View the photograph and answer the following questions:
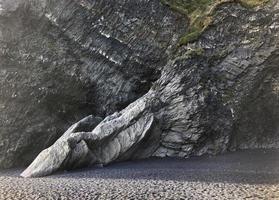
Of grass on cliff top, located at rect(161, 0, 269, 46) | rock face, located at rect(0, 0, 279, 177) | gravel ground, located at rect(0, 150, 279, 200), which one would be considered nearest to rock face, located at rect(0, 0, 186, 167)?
rock face, located at rect(0, 0, 279, 177)

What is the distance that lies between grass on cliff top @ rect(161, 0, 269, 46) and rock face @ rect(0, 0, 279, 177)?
2.04 ft

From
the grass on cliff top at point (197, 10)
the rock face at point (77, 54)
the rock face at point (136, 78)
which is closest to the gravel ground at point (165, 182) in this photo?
the rock face at point (136, 78)

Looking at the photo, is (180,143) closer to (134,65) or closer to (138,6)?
(134,65)

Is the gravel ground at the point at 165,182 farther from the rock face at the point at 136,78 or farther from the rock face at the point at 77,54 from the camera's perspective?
the rock face at the point at 77,54

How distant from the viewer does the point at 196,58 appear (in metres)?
34.7

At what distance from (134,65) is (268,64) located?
12.7 metres

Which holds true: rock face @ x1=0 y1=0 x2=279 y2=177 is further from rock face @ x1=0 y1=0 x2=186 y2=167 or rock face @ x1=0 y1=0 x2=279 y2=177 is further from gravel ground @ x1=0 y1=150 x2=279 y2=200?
gravel ground @ x1=0 y1=150 x2=279 y2=200

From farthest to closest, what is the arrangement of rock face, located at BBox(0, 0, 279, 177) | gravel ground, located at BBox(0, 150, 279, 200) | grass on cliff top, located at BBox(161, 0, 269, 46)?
grass on cliff top, located at BBox(161, 0, 269, 46)
rock face, located at BBox(0, 0, 279, 177)
gravel ground, located at BBox(0, 150, 279, 200)

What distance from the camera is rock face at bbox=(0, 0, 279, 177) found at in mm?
33625

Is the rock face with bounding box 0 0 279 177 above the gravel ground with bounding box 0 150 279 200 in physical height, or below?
above

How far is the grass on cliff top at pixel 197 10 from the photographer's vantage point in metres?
36.0

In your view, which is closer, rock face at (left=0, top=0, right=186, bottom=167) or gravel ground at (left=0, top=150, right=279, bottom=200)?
gravel ground at (left=0, top=150, right=279, bottom=200)

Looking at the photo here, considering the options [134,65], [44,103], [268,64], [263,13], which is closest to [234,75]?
[268,64]

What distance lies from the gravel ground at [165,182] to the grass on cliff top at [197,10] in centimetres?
1322
